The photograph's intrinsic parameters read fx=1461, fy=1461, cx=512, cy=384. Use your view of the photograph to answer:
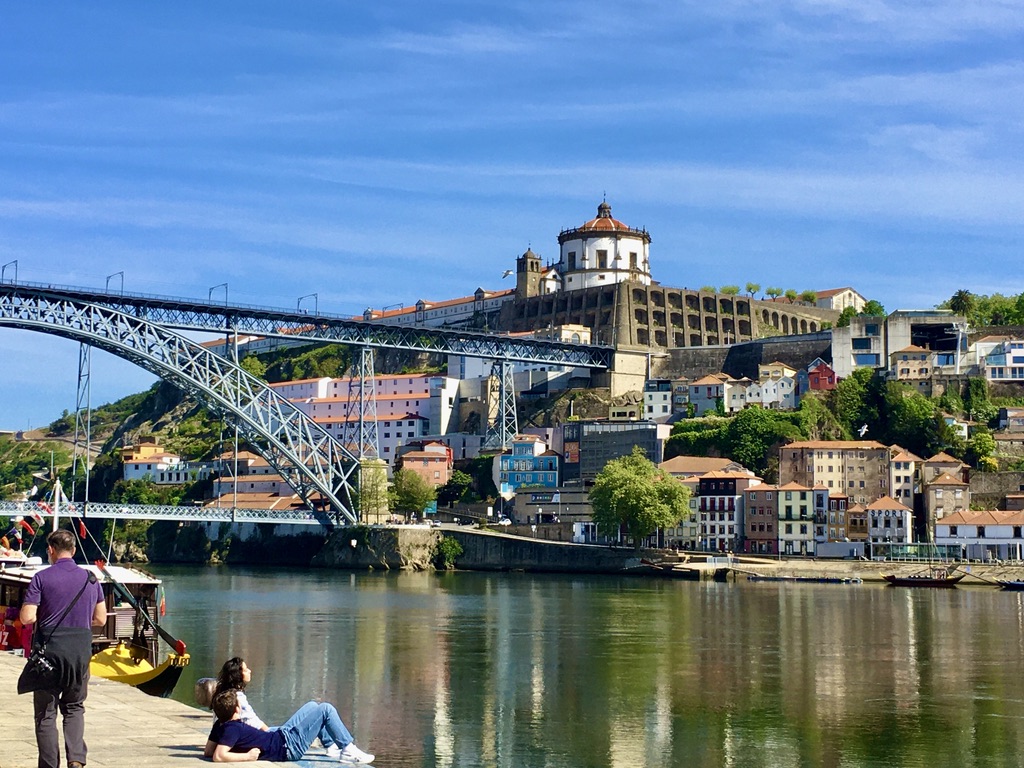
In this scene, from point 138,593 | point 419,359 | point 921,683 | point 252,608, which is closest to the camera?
point 138,593

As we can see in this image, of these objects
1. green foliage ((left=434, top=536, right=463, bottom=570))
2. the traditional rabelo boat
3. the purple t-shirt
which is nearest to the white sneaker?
the purple t-shirt

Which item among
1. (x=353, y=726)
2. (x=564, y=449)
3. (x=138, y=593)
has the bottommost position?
(x=353, y=726)

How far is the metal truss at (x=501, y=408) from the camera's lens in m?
77.9

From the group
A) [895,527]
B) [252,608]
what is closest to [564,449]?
[895,527]

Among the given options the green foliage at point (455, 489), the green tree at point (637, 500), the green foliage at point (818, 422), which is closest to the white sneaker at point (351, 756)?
the green tree at point (637, 500)

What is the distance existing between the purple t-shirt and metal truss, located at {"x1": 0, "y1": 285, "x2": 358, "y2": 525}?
5259cm

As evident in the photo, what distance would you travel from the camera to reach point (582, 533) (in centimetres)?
6875

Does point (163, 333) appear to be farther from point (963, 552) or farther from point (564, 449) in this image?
point (963, 552)

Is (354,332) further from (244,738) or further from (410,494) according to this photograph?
(244,738)

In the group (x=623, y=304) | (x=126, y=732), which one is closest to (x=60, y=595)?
(x=126, y=732)

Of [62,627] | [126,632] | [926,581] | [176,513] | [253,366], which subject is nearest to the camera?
[62,627]

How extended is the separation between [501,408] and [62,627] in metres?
69.6

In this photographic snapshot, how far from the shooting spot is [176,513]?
230 ft

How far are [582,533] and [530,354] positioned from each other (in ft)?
48.2
